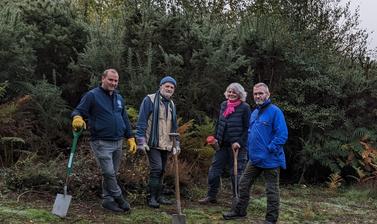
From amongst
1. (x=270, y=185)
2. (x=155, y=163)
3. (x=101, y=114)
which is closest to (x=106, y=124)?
(x=101, y=114)

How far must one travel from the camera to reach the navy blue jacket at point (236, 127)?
306 inches

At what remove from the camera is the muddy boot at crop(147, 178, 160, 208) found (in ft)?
24.3

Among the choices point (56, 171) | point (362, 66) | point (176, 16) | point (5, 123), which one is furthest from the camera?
point (362, 66)

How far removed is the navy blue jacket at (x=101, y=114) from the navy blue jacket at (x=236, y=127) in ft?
5.75

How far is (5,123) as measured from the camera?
9.41 m

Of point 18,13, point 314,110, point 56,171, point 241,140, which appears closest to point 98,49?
point 18,13

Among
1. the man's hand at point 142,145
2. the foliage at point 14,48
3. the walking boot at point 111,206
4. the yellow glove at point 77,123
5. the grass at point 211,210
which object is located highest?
the foliage at point 14,48

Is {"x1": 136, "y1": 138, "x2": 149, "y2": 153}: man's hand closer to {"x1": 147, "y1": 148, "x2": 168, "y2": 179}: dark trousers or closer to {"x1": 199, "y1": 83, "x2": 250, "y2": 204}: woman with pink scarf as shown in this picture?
{"x1": 147, "y1": 148, "x2": 168, "y2": 179}: dark trousers

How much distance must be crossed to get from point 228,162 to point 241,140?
561mm

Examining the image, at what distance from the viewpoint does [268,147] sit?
6.59 metres

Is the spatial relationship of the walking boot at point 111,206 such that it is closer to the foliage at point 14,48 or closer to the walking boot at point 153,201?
the walking boot at point 153,201

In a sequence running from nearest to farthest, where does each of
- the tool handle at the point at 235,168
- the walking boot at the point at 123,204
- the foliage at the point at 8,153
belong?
the walking boot at the point at 123,204, the tool handle at the point at 235,168, the foliage at the point at 8,153

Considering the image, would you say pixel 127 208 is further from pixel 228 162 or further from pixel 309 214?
pixel 309 214

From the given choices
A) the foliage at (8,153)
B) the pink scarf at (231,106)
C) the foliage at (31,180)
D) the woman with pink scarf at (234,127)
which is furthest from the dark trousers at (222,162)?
the foliage at (8,153)
